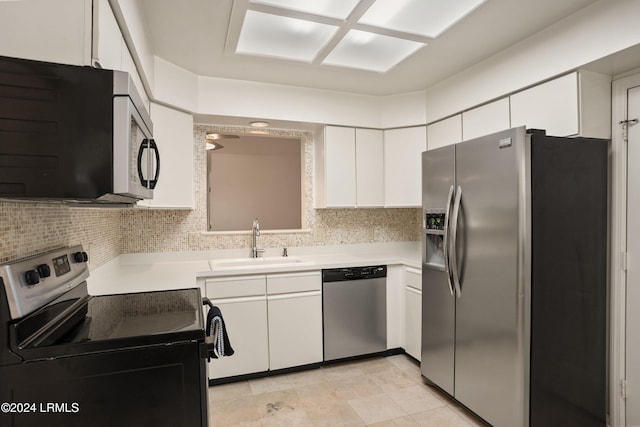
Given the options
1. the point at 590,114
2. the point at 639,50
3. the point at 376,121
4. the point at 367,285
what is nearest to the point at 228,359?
the point at 367,285

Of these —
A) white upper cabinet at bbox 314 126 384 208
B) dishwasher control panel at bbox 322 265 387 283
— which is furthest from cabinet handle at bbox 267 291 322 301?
white upper cabinet at bbox 314 126 384 208

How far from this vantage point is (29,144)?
837 mm

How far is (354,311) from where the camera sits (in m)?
2.92

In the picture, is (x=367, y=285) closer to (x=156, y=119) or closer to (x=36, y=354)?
(x=156, y=119)

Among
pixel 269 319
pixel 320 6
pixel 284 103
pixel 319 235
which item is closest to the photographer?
pixel 320 6

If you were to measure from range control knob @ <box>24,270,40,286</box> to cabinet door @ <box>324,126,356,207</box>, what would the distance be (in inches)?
92.2

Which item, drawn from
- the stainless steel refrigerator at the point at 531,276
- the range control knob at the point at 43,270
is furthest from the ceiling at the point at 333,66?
the range control knob at the point at 43,270

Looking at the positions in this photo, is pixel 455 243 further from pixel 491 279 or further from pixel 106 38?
pixel 106 38

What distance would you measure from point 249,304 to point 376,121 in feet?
6.56

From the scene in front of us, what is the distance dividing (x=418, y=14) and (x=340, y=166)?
148 cm

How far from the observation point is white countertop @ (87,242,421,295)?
2039 mm

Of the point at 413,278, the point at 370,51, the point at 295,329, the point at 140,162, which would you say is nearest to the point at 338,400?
the point at 295,329

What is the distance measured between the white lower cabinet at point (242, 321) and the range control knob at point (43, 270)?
142 cm

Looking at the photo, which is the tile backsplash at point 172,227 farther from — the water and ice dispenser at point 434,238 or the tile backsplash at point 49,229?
the water and ice dispenser at point 434,238
